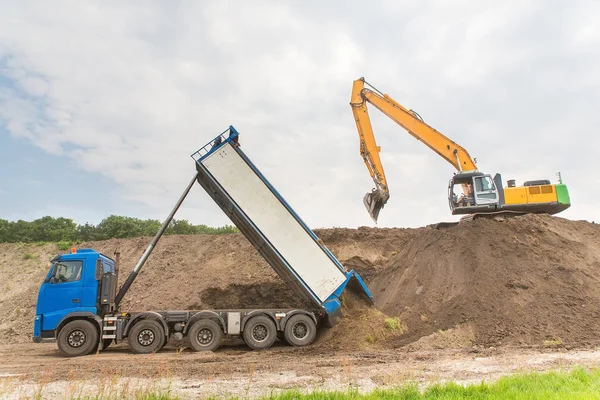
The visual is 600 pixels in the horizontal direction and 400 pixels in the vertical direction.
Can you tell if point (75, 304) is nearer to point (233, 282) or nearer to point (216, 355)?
point (216, 355)

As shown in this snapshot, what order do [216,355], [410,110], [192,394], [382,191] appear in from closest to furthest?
[192,394] → [216,355] → [382,191] → [410,110]

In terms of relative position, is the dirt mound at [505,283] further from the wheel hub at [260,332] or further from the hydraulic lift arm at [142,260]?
the hydraulic lift arm at [142,260]

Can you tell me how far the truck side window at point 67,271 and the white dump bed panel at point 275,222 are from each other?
4941 mm

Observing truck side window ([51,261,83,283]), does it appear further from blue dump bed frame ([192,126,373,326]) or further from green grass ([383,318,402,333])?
green grass ([383,318,402,333])

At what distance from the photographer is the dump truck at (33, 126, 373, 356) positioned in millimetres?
13570

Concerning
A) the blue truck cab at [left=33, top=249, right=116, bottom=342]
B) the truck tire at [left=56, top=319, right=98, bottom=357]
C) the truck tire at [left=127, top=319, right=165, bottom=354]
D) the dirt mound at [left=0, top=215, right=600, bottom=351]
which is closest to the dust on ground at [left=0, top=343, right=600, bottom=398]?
the truck tire at [left=127, top=319, right=165, bottom=354]

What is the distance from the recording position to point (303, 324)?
1457 cm

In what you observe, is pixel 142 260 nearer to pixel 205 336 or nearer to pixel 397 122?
pixel 205 336

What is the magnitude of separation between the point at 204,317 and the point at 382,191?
8532mm

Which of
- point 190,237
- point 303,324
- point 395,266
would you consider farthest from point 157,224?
point 303,324

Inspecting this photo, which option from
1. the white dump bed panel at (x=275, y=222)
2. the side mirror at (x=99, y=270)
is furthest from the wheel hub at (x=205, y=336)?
the side mirror at (x=99, y=270)

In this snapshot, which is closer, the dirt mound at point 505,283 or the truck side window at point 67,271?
the truck side window at point 67,271

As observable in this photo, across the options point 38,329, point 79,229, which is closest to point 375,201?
point 38,329

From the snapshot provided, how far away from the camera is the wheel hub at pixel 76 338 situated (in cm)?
1341
